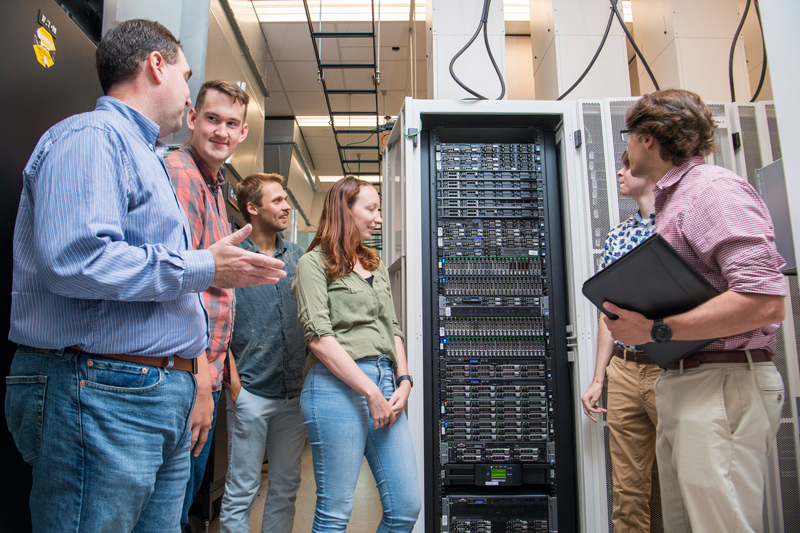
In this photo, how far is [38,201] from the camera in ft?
2.80

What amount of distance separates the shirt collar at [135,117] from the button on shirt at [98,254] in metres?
0.02

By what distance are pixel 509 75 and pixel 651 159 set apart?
11.3 feet

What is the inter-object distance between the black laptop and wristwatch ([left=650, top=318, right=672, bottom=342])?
0.04m

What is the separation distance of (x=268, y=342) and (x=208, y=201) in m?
0.65

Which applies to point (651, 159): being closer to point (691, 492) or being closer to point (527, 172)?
point (691, 492)

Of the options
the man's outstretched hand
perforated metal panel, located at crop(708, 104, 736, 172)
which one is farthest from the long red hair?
perforated metal panel, located at crop(708, 104, 736, 172)

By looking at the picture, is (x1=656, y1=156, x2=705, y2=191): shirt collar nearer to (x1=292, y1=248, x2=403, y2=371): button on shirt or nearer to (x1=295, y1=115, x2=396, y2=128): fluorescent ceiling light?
(x1=292, y1=248, x2=403, y2=371): button on shirt

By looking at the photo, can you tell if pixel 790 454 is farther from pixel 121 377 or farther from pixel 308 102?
pixel 308 102

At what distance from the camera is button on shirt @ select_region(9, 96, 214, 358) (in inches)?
32.8

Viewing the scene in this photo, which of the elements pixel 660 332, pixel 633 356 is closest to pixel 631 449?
pixel 633 356

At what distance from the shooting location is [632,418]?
190cm

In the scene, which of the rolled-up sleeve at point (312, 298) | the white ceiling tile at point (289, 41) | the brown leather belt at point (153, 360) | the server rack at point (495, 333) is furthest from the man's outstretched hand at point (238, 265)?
the white ceiling tile at point (289, 41)

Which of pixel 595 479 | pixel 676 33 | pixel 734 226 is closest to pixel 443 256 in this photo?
pixel 595 479

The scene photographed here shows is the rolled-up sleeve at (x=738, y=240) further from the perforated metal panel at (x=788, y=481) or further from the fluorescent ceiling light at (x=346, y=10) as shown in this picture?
the fluorescent ceiling light at (x=346, y=10)
